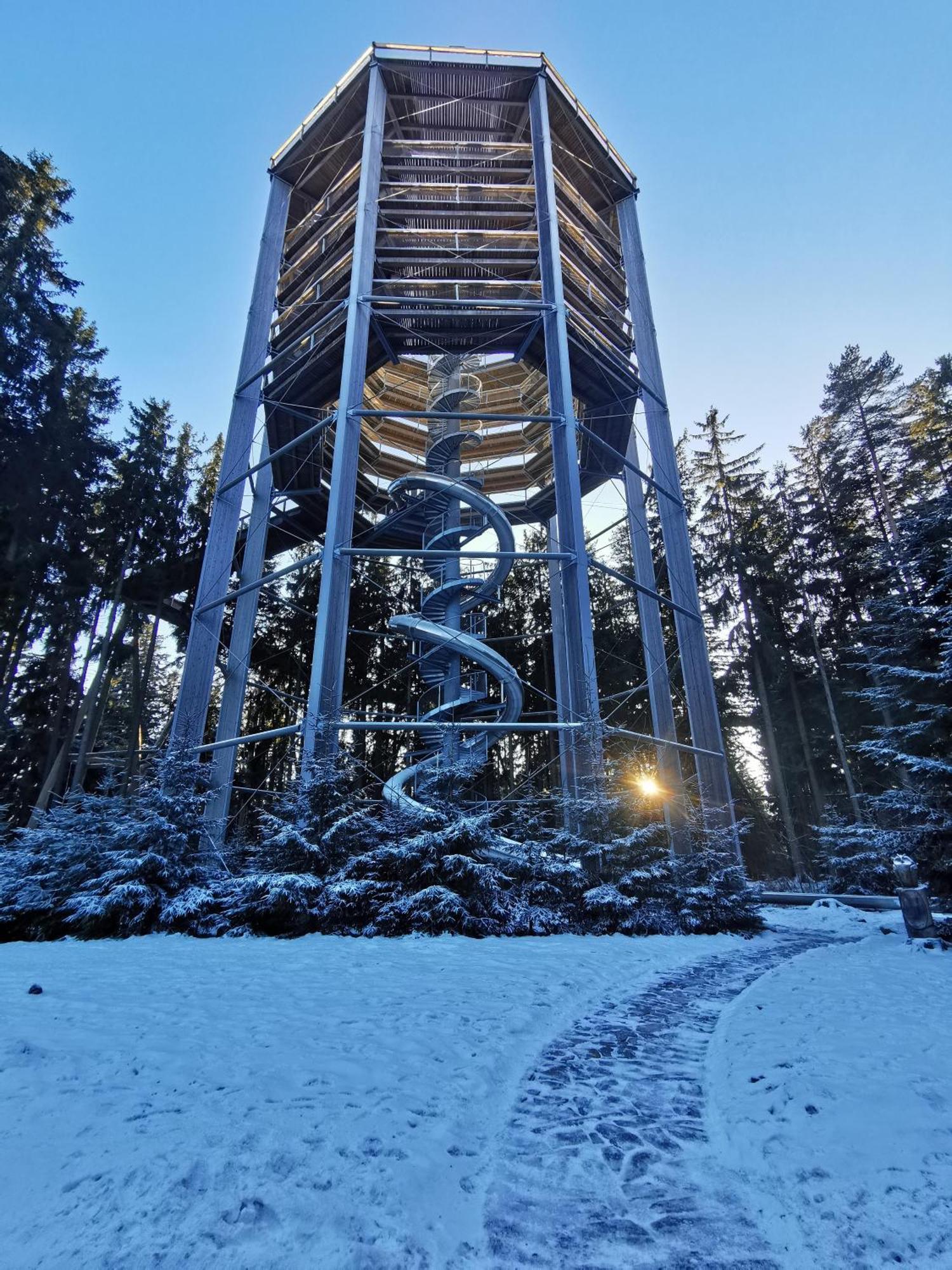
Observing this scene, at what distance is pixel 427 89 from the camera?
15.1 m

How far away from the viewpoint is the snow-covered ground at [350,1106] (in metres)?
1.51

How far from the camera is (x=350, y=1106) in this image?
2193mm

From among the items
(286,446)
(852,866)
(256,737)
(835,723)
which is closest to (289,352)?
(286,446)

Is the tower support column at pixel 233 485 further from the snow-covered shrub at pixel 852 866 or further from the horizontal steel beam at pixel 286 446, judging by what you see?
the snow-covered shrub at pixel 852 866

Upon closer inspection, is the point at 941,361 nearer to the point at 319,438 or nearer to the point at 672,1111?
the point at 319,438

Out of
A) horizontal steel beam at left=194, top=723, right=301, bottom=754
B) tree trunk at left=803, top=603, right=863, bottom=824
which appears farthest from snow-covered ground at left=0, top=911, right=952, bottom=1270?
tree trunk at left=803, top=603, right=863, bottom=824

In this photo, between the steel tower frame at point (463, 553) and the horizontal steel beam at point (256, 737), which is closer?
the horizontal steel beam at point (256, 737)

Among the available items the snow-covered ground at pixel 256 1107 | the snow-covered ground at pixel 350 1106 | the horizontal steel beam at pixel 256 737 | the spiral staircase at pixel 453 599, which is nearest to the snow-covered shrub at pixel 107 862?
the horizontal steel beam at pixel 256 737

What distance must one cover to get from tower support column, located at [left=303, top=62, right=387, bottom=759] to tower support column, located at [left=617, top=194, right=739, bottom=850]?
658 centimetres

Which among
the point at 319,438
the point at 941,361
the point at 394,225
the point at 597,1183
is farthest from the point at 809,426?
the point at 597,1183

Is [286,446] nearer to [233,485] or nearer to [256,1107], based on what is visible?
[233,485]

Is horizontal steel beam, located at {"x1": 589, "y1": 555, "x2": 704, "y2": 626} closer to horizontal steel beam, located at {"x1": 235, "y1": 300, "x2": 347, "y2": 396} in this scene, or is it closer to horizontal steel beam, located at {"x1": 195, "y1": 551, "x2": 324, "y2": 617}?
horizontal steel beam, located at {"x1": 195, "y1": 551, "x2": 324, "y2": 617}

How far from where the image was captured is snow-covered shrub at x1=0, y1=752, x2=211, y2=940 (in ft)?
19.6

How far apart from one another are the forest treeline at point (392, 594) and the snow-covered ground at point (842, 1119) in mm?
6345
